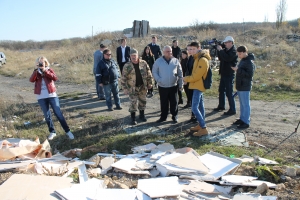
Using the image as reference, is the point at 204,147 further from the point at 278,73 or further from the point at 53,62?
the point at 53,62

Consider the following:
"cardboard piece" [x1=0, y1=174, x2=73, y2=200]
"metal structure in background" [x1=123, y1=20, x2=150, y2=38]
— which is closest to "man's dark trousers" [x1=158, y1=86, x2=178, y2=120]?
"cardboard piece" [x1=0, y1=174, x2=73, y2=200]

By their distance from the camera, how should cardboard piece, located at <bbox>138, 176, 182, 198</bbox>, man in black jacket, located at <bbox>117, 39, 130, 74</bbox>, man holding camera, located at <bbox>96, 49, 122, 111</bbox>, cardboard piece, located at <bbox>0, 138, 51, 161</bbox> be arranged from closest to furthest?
Result: cardboard piece, located at <bbox>138, 176, 182, 198</bbox>
cardboard piece, located at <bbox>0, 138, 51, 161</bbox>
man holding camera, located at <bbox>96, 49, 122, 111</bbox>
man in black jacket, located at <bbox>117, 39, 130, 74</bbox>

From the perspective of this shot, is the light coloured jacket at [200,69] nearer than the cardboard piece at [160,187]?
No

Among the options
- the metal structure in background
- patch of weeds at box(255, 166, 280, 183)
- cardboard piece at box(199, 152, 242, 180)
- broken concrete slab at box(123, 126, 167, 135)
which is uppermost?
the metal structure in background

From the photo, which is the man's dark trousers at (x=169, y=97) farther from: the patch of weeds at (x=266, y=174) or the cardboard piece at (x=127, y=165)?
the patch of weeds at (x=266, y=174)

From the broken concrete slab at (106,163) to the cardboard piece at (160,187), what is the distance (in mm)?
792

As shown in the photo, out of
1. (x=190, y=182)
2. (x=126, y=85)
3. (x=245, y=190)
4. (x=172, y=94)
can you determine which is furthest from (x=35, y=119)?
(x=245, y=190)

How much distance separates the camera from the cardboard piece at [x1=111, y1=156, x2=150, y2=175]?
4168 mm

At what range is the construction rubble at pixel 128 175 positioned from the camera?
3.43 metres

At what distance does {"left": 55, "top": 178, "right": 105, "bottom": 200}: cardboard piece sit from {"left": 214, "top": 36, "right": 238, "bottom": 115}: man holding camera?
4332 millimetres

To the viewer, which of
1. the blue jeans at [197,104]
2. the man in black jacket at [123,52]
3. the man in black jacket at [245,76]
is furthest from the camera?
the man in black jacket at [123,52]

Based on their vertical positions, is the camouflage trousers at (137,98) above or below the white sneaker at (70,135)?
above

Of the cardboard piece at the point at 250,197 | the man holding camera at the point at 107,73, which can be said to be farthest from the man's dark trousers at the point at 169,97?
the cardboard piece at the point at 250,197

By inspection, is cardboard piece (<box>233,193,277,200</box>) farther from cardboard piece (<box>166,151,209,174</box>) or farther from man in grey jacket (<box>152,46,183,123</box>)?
man in grey jacket (<box>152,46,183,123</box>)
